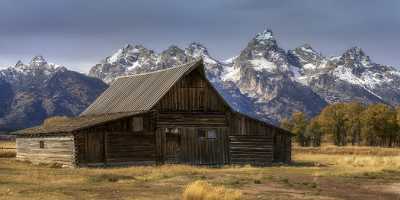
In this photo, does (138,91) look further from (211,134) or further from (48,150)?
(48,150)

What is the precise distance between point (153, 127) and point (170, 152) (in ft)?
7.97

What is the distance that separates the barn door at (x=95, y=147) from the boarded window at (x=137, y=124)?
111 inches

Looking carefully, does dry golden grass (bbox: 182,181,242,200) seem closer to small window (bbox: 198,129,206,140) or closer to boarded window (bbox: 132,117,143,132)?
boarded window (bbox: 132,117,143,132)

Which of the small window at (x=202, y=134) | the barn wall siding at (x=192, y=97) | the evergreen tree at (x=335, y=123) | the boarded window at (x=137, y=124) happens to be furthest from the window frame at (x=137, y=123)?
the evergreen tree at (x=335, y=123)

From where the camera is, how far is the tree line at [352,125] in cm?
14200

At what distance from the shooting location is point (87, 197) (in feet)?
87.8

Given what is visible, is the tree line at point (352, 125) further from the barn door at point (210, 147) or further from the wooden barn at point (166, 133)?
the barn door at point (210, 147)

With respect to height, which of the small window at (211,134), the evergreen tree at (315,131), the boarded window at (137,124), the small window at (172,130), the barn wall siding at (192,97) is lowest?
the evergreen tree at (315,131)


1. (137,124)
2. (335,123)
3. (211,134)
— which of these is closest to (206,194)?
(137,124)

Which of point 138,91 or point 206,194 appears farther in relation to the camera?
point 138,91

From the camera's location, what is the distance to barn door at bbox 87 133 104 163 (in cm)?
5034

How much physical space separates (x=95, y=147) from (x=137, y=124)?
3.91 meters

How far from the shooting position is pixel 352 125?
15838 cm

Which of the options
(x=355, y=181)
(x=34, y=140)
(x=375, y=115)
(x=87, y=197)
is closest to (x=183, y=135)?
(x=34, y=140)
